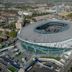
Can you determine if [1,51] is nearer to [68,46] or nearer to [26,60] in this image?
[26,60]

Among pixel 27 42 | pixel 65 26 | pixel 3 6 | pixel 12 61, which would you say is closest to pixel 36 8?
pixel 3 6

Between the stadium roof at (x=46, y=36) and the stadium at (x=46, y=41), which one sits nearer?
the stadium at (x=46, y=41)

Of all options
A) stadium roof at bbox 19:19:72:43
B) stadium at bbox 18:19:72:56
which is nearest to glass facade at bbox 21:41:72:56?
stadium at bbox 18:19:72:56

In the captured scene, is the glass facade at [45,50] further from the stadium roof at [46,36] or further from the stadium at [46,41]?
the stadium roof at [46,36]

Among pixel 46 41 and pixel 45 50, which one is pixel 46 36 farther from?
pixel 45 50

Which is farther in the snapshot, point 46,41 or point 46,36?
point 46,36

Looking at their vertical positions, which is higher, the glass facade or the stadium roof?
the stadium roof

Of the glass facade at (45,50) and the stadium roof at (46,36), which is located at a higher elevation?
the stadium roof at (46,36)

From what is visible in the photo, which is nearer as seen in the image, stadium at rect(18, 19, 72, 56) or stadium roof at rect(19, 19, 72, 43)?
stadium at rect(18, 19, 72, 56)

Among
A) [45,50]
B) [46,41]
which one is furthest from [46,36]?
Result: [45,50]

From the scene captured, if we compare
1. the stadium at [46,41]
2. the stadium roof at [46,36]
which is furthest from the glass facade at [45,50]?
the stadium roof at [46,36]

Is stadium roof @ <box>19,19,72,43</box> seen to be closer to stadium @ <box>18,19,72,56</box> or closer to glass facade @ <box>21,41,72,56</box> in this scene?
stadium @ <box>18,19,72,56</box>
